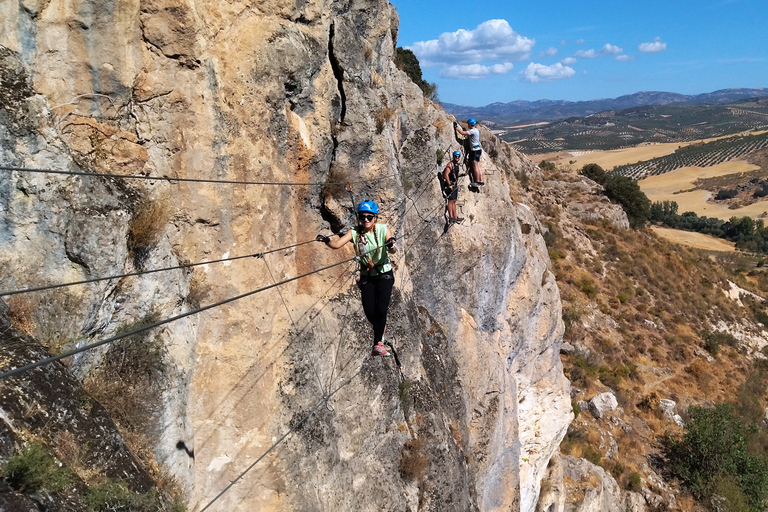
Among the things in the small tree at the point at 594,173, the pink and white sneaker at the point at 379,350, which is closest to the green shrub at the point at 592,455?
the pink and white sneaker at the point at 379,350

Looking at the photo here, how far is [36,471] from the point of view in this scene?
12.2 ft

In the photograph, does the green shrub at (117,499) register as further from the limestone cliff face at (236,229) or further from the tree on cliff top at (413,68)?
the tree on cliff top at (413,68)

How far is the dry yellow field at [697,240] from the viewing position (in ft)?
187

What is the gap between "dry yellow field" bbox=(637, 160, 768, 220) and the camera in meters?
89.0

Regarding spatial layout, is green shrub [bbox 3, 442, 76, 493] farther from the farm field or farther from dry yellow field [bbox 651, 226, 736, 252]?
the farm field

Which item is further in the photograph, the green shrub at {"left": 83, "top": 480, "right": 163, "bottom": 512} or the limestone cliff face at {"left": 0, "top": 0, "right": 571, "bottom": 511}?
the limestone cliff face at {"left": 0, "top": 0, "right": 571, "bottom": 511}

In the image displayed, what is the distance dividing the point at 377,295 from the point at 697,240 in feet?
215

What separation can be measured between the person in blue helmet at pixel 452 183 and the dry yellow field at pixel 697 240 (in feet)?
176

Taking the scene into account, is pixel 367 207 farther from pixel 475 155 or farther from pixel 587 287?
pixel 587 287

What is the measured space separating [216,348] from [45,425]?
281 centimetres

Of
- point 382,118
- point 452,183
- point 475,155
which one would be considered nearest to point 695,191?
point 475,155

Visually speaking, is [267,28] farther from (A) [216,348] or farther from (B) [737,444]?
(B) [737,444]

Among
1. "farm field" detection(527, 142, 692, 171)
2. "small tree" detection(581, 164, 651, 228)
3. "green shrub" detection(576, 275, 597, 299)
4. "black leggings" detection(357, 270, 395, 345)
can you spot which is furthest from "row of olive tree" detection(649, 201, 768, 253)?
"farm field" detection(527, 142, 692, 171)

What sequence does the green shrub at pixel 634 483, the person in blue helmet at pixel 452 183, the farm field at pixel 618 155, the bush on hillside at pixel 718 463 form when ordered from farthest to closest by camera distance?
the farm field at pixel 618 155, the bush on hillside at pixel 718 463, the green shrub at pixel 634 483, the person in blue helmet at pixel 452 183
